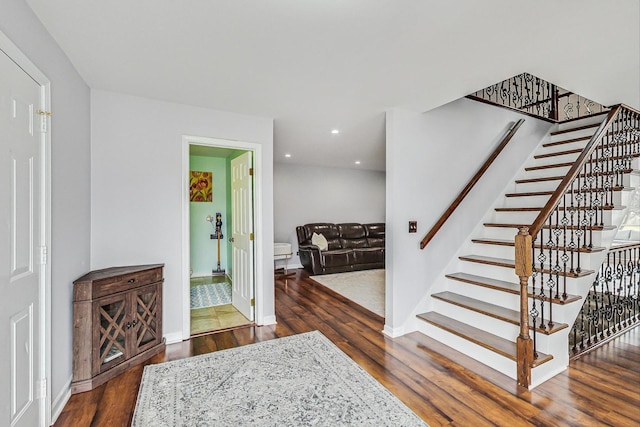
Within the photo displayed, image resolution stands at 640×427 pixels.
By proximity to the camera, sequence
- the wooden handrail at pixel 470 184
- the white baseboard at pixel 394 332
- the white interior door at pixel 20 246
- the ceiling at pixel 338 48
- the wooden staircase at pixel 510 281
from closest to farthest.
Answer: the white interior door at pixel 20 246, the ceiling at pixel 338 48, the wooden staircase at pixel 510 281, the white baseboard at pixel 394 332, the wooden handrail at pixel 470 184

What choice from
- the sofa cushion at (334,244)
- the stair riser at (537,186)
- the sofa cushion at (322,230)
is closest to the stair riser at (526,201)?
the stair riser at (537,186)

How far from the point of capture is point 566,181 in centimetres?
249

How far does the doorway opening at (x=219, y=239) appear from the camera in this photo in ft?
11.4

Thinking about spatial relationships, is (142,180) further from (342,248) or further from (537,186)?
(537,186)

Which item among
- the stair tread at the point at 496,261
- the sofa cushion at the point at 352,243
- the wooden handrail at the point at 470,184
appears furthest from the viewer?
the sofa cushion at the point at 352,243

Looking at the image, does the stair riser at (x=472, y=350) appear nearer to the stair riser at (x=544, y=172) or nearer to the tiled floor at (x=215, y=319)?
the tiled floor at (x=215, y=319)

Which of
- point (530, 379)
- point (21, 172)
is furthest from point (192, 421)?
point (530, 379)

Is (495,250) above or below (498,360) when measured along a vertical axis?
above

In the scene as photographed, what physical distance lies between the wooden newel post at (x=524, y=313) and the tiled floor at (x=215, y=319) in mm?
2658

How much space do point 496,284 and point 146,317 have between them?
333 centimetres

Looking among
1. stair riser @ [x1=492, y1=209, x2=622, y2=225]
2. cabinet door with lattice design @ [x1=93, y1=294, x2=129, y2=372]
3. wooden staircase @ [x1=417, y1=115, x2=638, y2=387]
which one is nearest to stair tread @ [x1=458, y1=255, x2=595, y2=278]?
wooden staircase @ [x1=417, y1=115, x2=638, y2=387]

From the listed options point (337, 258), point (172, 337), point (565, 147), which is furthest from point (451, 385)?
point (337, 258)

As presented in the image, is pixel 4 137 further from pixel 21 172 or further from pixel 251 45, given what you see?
pixel 251 45

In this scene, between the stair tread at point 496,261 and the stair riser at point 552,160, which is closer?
the stair tread at point 496,261
